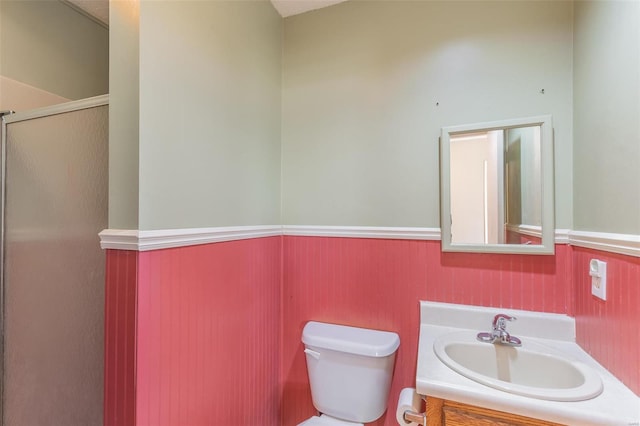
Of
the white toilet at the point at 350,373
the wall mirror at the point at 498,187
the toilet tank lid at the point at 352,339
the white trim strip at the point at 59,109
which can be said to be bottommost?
the white toilet at the point at 350,373

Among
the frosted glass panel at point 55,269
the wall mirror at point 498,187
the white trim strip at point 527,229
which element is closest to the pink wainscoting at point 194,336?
the frosted glass panel at point 55,269

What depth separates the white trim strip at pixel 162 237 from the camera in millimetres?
803

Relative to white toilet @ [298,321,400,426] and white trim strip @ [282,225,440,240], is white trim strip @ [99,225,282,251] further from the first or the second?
white toilet @ [298,321,400,426]

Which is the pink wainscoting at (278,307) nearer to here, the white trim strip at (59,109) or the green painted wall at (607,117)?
the green painted wall at (607,117)

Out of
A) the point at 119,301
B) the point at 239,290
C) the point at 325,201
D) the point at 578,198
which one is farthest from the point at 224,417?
the point at 578,198

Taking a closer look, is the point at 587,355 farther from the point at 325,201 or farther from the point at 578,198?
the point at 325,201

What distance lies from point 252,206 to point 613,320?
4.51 feet

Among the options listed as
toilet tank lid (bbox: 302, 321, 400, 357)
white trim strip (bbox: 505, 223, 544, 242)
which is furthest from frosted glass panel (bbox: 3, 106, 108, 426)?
white trim strip (bbox: 505, 223, 544, 242)

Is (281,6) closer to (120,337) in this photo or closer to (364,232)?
(364,232)

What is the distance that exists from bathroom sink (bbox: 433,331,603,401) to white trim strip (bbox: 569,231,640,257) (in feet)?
1.27

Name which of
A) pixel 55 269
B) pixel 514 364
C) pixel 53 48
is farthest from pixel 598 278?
pixel 53 48

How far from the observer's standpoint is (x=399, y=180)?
53.1 inches

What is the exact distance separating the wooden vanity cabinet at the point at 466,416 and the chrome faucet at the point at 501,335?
14.6 inches

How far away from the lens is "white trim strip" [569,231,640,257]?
0.77 metres
